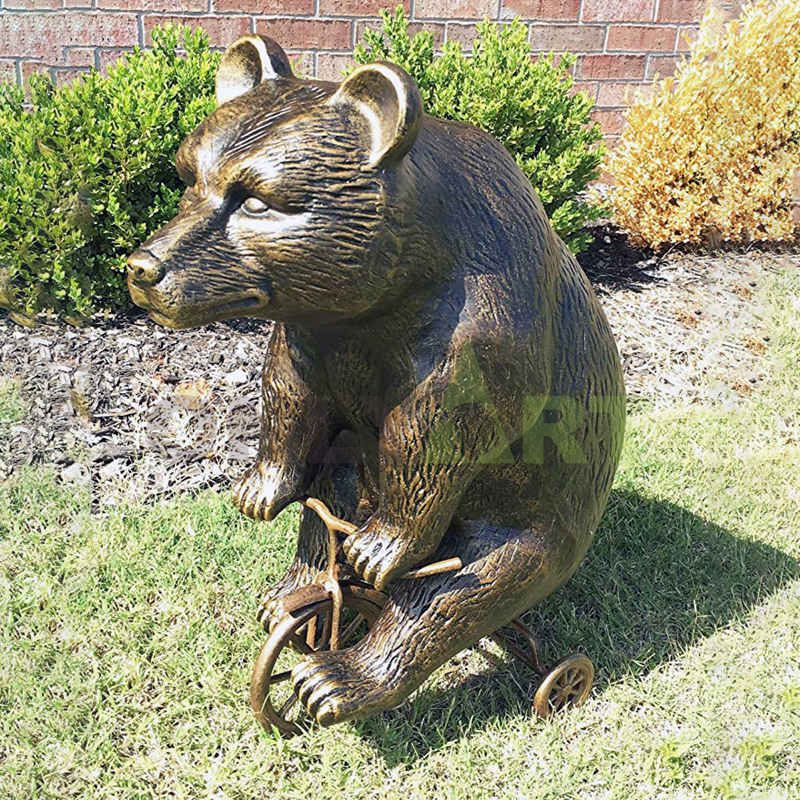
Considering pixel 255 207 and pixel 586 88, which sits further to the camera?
pixel 586 88

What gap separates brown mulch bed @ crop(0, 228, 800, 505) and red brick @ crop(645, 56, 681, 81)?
69.6 inches

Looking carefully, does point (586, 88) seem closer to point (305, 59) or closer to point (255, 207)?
point (305, 59)

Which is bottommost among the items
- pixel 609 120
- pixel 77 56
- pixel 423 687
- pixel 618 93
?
pixel 423 687

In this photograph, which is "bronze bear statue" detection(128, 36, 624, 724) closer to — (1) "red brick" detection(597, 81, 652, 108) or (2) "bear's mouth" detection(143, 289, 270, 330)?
(2) "bear's mouth" detection(143, 289, 270, 330)

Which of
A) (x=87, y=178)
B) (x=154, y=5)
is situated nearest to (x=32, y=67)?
(x=154, y=5)

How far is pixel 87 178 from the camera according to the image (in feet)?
14.7

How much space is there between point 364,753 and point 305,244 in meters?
1.48

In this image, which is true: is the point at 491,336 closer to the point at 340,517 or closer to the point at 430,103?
the point at 340,517

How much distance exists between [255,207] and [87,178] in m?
2.96

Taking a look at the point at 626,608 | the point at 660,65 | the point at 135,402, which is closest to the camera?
the point at 626,608

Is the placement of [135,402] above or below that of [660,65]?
below

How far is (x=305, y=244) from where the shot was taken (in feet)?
5.98

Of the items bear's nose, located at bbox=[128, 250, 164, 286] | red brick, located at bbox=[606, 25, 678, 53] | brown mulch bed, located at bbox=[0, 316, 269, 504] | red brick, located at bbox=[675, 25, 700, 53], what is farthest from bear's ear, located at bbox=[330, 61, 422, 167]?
red brick, located at bbox=[675, 25, 700, 53]

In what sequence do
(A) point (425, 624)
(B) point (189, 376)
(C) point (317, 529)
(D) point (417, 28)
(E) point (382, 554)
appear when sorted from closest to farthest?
(E) point (382, 554), (A) point (425, 624), (C) point (317, 529), (B) point (189, 376), (D) point (417, 28)
